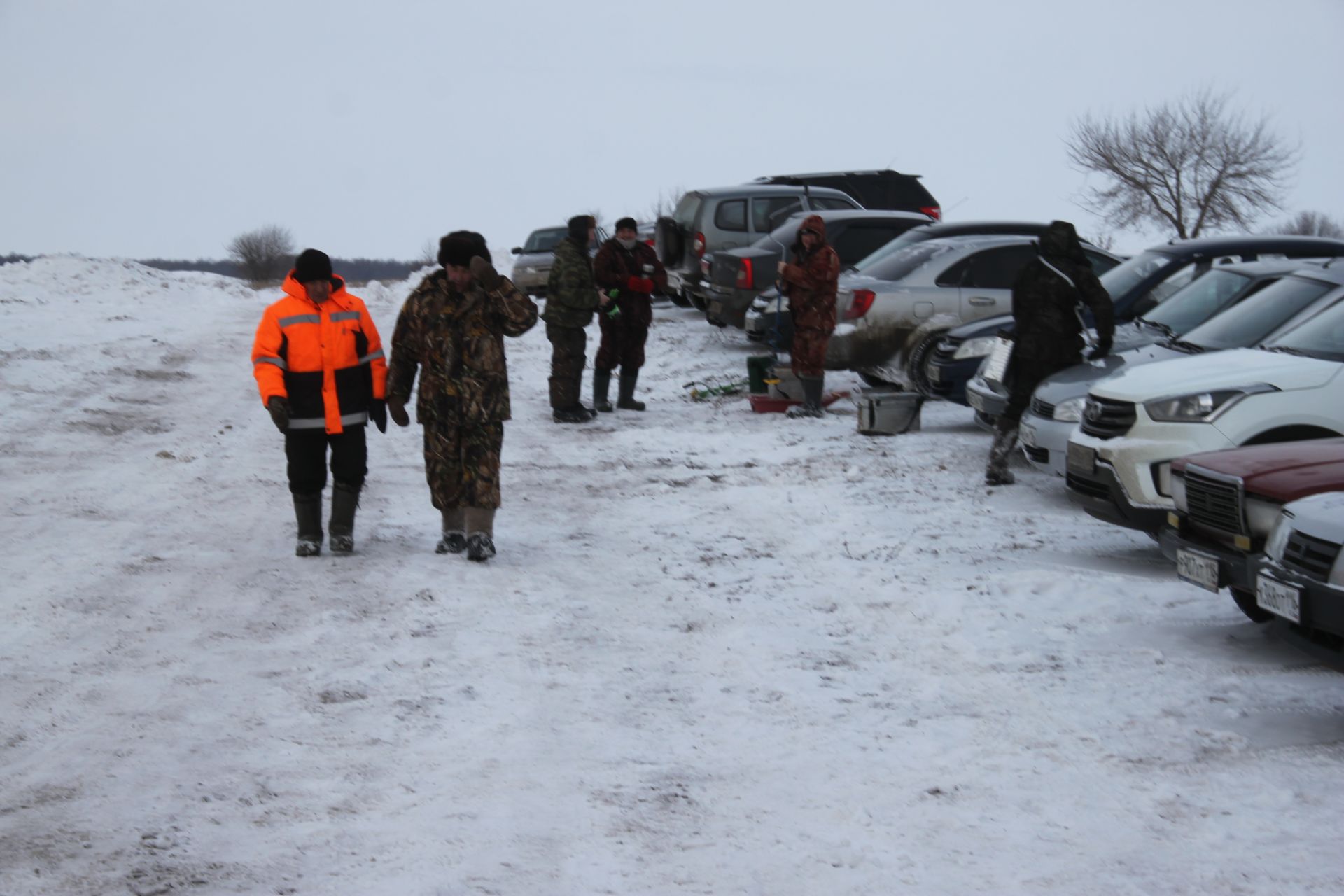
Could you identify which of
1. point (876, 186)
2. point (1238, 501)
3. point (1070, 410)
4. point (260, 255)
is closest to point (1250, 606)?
point (1238, 501)

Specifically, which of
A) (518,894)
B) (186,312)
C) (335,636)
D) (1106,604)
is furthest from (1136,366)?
(186,312)

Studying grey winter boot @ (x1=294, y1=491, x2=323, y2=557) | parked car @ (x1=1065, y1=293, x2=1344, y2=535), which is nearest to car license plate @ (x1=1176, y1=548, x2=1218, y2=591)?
parked car @ (x1=1065, y1=293, x2=1344, y2=535)

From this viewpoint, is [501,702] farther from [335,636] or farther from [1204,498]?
[1204,498]

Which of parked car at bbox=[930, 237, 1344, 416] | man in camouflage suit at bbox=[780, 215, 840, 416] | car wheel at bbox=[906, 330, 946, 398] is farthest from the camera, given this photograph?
car wheel at bbox=[906, 330, 946, 398]

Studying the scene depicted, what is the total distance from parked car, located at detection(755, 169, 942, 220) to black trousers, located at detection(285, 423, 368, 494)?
15895 mm

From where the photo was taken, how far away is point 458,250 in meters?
7.59

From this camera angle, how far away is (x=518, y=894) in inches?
151

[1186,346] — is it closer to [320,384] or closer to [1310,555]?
[1310,555]

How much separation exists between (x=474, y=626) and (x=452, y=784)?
6.18 ft

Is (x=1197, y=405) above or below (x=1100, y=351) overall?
below

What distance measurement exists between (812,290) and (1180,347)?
3978 mm

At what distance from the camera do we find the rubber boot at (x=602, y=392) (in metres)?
14.0

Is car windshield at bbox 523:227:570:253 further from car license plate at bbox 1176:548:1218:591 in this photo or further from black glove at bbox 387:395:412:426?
car license plate at bbox 1176:548:1218:591

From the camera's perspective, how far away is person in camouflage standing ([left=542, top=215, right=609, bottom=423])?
509 inches
